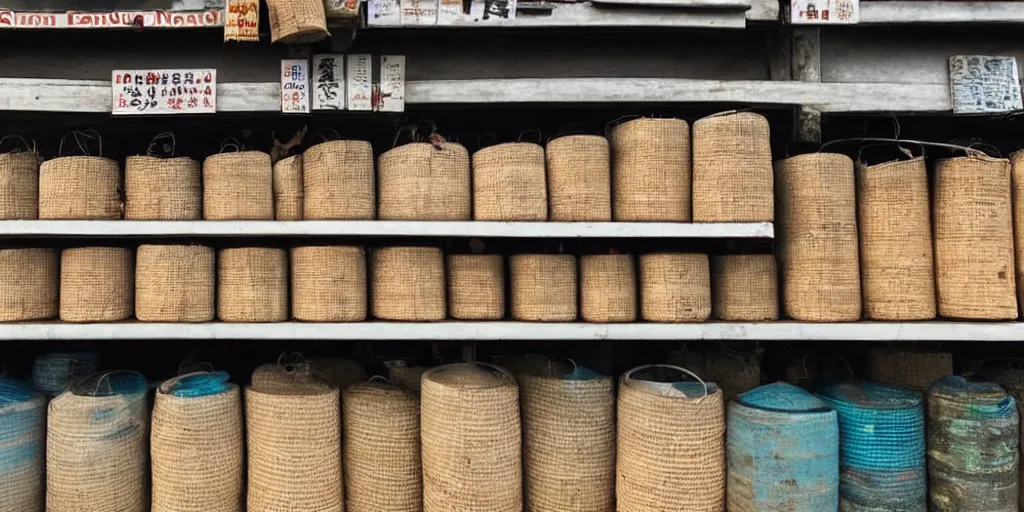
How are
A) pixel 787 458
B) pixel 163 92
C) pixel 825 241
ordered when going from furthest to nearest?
pixel 163 92 → pixel 825 241 → pixel 787 458

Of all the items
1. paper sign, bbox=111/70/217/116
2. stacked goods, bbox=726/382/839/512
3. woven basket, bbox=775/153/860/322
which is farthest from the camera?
paper sign, bbox=111/70/217/116

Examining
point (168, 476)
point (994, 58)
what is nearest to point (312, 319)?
point (168, 476)

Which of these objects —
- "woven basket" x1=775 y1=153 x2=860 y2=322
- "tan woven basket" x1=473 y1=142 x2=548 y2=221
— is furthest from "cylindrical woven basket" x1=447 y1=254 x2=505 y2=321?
"woven basket" x1=775 y1=153 x2=860 y2=322

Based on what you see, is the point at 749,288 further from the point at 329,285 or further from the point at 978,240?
the point at 329,285

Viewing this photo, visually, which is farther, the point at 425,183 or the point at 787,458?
the point at 425,183

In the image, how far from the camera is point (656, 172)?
78.4 inches

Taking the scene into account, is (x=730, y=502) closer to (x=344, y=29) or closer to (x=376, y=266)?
(x=376, y=266)

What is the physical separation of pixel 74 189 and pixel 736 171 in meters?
2.60

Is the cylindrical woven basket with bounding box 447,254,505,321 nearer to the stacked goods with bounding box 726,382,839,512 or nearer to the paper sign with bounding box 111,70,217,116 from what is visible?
the stacked goods with bounding box 726,382,839,512

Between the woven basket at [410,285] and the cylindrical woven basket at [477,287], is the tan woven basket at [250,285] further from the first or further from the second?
the cylindrical woven basket at [477,287]

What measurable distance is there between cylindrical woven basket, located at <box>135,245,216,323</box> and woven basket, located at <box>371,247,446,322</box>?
726mm

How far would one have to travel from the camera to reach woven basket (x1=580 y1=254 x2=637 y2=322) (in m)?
2.00

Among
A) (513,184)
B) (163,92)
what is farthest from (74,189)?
(513,184)

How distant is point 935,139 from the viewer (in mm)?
2572
